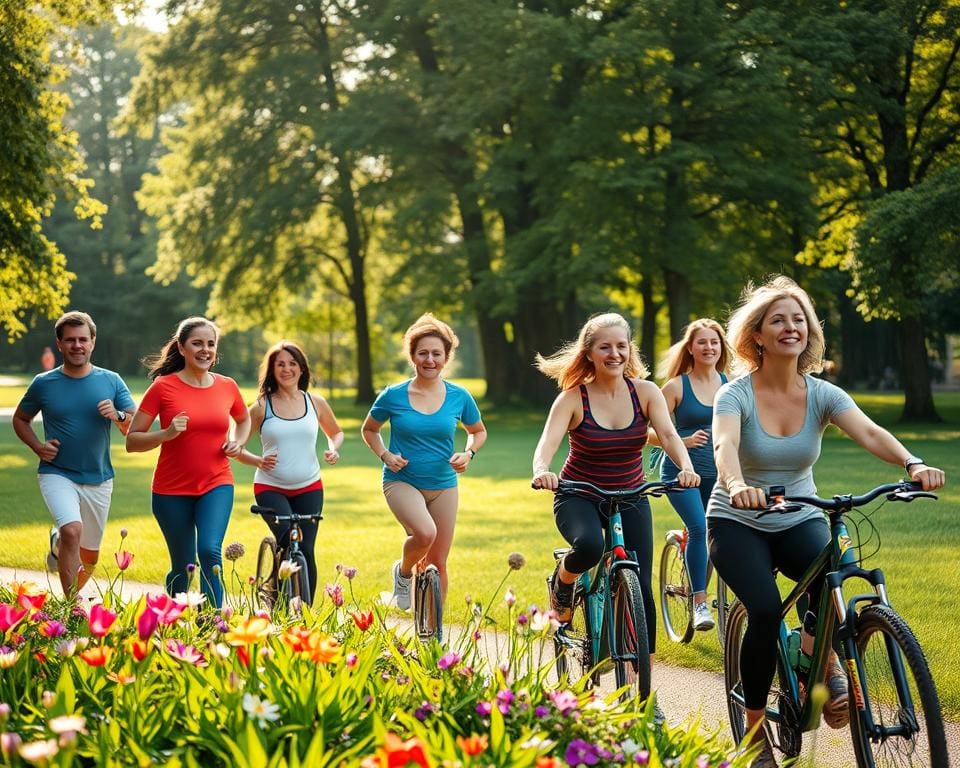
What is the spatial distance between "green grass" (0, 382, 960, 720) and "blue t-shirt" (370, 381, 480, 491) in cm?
83

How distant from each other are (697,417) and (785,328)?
3264 mm

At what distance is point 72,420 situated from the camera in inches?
304

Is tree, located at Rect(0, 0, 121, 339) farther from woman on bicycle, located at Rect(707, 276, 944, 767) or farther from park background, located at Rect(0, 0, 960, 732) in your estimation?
woman on bicycle, located at Rect(707, 276, 944, 767)

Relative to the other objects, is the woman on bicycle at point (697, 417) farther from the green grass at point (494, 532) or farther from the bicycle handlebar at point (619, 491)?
the bicycle handlebar at point (619, 491)

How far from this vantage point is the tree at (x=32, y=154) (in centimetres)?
1748

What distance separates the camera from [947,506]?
607 inches

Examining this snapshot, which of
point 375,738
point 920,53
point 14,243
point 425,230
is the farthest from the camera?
point 425,230

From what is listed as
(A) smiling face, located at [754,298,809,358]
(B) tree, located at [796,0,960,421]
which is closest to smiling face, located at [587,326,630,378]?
(A) smiling face, located at [754,298,809,358]

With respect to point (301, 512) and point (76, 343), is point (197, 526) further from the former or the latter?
point (76, 343)

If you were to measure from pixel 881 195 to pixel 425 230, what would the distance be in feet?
44.8

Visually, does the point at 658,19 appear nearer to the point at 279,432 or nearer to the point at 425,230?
the point at 425,230

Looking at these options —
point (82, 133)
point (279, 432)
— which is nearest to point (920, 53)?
point (279, 432)

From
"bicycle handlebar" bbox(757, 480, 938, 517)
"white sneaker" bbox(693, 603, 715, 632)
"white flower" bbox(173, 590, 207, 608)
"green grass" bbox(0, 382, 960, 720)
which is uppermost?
"bicycle handlebar" bbox(757, 480, 938, 517)

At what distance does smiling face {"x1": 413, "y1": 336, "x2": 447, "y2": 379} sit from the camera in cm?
739
